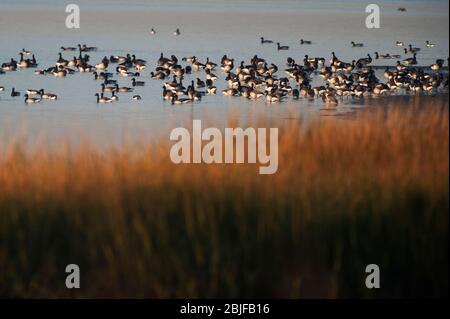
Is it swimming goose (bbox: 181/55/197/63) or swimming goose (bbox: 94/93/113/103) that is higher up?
swimming goose (bbox: 181/55/197/63)

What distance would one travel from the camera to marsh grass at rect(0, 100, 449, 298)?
9.05 metres

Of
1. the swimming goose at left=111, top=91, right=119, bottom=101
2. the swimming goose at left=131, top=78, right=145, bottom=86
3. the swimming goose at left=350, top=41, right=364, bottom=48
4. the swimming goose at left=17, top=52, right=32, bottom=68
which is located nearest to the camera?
the swimming goose at left=111, top=91, right=119, bottom=101

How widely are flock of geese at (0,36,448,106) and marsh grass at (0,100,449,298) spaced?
51.3 feet

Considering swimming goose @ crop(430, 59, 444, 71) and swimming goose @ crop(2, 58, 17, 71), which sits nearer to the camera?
swimming goose @ crop(430, 59, 444, 71)

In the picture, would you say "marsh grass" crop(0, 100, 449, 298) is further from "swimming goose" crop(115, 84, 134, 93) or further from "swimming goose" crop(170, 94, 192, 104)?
"swimming goose" crop(115, 84, 134, 93)

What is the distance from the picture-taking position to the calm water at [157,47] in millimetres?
21688

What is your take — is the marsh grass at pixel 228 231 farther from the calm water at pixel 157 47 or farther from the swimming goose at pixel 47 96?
the swimming goose at pixel 47 96

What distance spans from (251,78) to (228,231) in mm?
20140

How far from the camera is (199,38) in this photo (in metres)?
44.1

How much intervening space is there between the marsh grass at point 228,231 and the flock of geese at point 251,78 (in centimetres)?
1564

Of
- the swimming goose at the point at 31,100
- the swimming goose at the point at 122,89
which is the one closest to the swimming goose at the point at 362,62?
the swimming goose at the point at 122,89

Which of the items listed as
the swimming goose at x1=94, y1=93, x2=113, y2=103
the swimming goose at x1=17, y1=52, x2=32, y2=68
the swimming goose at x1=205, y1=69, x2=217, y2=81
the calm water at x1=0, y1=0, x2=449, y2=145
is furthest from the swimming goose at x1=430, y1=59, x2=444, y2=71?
the swimming goose at x1=17, y1=52, x2=32, y2=68

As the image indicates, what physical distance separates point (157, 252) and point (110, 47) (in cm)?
3169
